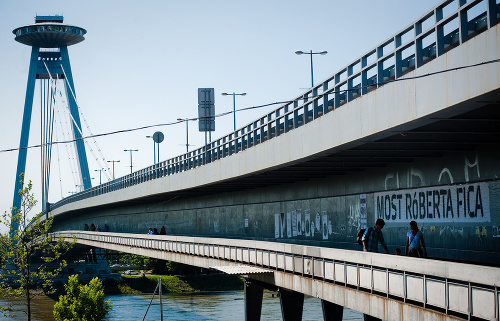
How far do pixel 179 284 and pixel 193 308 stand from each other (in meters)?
24.3

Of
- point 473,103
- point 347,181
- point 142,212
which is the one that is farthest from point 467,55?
point 142,212

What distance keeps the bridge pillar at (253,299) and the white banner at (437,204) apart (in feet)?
21.8

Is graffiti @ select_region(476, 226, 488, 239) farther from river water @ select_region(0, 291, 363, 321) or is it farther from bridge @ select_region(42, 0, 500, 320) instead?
river water @ select_region(0, 291, 363, 321)

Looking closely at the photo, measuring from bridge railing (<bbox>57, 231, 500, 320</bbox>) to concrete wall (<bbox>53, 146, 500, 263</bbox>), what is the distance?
2.88 metres

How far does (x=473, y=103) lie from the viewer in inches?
513

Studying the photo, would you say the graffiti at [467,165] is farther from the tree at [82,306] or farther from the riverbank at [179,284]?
the riverbank at [179,284]

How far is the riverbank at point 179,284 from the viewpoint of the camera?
84.9 m

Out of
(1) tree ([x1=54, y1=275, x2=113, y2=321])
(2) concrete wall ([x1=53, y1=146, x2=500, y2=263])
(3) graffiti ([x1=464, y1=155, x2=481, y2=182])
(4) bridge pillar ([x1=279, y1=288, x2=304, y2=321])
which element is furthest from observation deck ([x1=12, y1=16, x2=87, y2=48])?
(3) graffiti ([x1=464, y1=155, x2=481, y2=182])

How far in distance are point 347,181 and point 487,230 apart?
867cm

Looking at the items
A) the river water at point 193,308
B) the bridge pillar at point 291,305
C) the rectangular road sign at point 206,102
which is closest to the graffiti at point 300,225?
the bridge pillar at point 291,305

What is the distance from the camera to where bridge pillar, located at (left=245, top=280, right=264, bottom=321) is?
2825 centimetres

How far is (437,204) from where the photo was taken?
66.4 feet

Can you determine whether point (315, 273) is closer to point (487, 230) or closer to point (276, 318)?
point (487, 230)

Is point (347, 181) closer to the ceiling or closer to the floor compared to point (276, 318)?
closer to the ceiling
